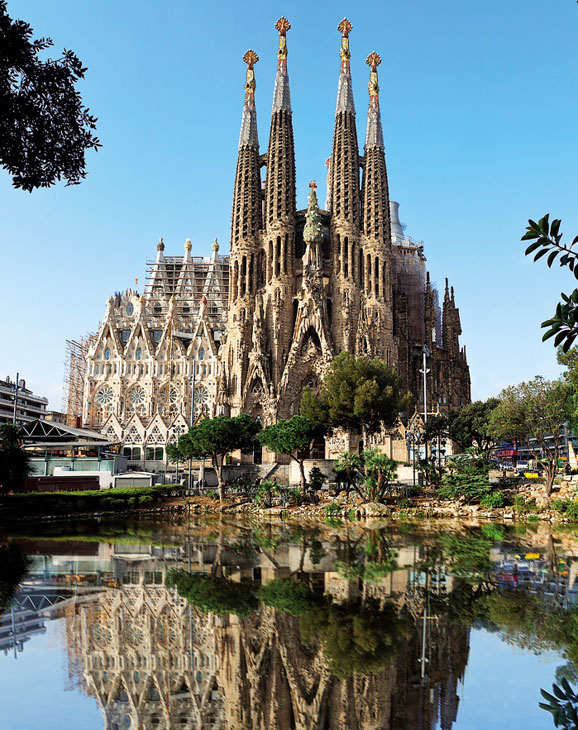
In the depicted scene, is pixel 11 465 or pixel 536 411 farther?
pixel 536 411

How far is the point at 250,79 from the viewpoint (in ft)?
231

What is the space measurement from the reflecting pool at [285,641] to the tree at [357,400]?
24048 millimetres

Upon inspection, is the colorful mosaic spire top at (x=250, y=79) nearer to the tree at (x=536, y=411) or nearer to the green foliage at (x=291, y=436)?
the green foliage at (x=291, y=436)

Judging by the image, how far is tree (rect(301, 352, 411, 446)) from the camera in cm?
4141

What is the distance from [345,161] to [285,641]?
60.6 m

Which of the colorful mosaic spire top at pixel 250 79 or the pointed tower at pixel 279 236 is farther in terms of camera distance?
the colorful mosaic spire top at pixel 250 79

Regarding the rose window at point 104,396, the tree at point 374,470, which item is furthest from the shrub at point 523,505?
the rose window at point 104,396

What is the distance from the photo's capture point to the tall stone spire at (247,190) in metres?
65.2

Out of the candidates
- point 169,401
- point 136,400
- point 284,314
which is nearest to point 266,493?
point 284,314

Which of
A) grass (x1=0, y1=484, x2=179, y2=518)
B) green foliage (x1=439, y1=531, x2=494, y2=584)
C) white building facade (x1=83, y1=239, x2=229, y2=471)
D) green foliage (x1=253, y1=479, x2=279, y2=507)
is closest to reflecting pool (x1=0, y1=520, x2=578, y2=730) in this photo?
green foliage (x1=439, y1=531, x2=494, y2=584)

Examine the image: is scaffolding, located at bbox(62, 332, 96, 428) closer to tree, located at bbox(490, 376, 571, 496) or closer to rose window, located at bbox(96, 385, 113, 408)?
rose window, located at bbox(96, 385, 113, 408)

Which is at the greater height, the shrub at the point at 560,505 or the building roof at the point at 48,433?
the building roof at the point at 48,433

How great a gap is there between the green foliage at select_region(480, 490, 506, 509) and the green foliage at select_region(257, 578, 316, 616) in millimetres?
22854

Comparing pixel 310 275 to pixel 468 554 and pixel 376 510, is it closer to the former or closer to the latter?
pixel 376 510
